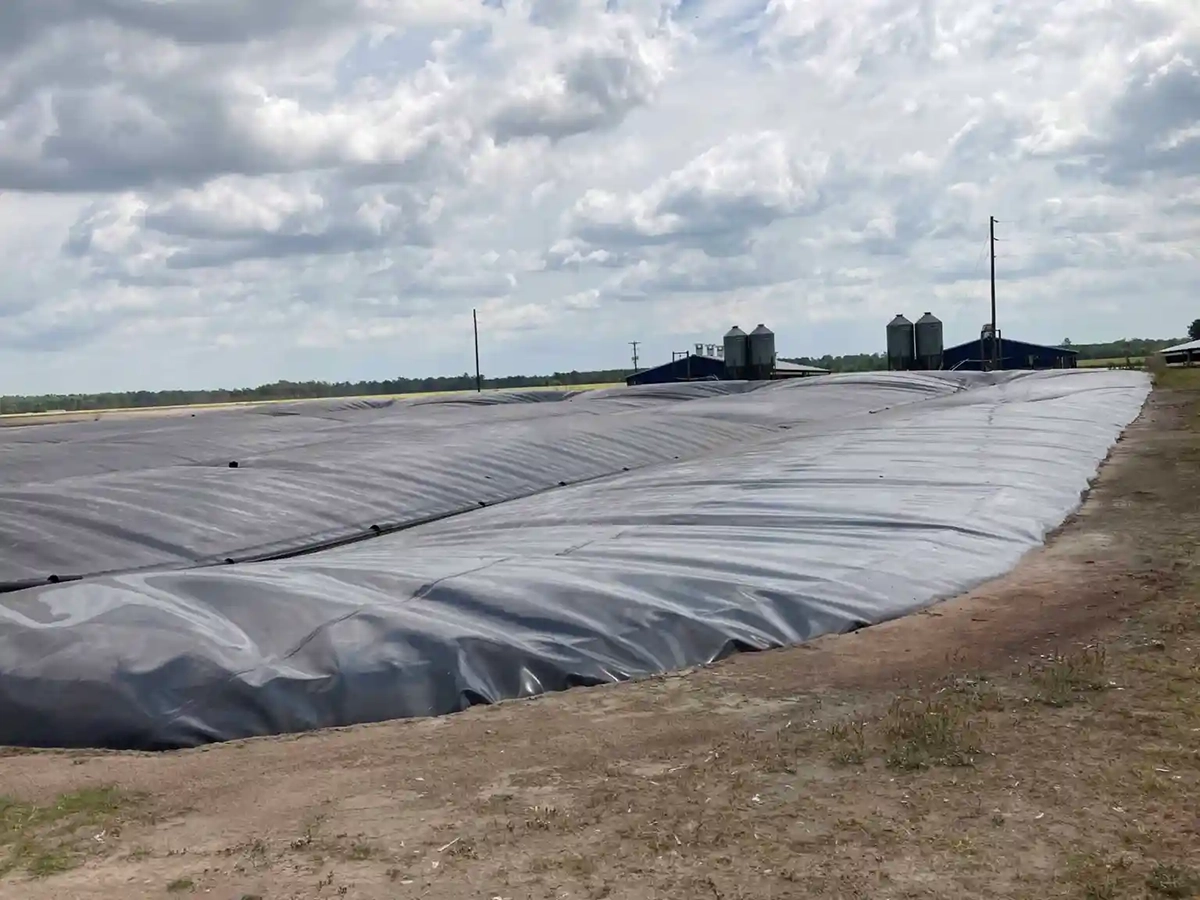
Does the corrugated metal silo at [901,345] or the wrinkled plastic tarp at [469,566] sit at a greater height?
the corrugated metal silo at [901,345]

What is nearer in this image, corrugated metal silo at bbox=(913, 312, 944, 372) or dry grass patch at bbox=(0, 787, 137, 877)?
dry grass patch at bbox=(0, 787, 137, 877)

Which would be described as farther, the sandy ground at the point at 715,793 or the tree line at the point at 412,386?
the tree line at the point at 412,386

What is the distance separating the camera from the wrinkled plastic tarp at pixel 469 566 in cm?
517

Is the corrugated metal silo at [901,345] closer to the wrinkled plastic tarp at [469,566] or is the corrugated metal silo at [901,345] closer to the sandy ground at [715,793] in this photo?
the wrinkled plastic tarp at [469,566]

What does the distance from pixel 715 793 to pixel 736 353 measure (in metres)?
40.0

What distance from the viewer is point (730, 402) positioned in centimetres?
2162

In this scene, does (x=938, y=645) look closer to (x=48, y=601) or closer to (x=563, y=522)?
(x=563, y=522)

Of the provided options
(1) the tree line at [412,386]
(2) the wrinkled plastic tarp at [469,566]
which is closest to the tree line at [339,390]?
(1) the tree line at [412,386]

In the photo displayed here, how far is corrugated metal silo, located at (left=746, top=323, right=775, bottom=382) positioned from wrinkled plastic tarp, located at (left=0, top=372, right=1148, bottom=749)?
28249 millimetres

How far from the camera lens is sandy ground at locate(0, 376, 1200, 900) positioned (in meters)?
3.36

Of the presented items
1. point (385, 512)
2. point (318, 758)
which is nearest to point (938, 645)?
point (318, 758)

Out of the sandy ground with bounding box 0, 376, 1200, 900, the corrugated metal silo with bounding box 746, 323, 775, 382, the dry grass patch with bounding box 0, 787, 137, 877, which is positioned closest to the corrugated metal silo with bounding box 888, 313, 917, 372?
the corrugated metal silo with bounding box 746, 323, 775, 382

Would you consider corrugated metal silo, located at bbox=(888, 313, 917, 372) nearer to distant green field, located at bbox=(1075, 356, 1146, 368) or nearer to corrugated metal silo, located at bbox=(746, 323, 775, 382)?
corrugated metal silo, located at bbox=(746, 323, 775, 382)

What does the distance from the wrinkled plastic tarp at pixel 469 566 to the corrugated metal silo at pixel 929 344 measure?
30221mm
